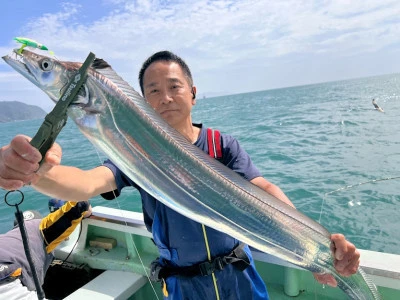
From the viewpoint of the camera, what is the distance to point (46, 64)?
1.33m

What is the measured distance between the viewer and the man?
8.91ft

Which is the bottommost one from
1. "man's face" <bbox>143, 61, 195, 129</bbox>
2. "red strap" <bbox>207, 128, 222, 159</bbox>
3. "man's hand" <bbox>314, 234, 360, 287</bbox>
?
"man's hand" <bbox>314, 234, 360, 287</bbox>

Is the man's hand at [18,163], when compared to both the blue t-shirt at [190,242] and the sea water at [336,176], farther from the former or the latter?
the blue t-shirt at [190,242]

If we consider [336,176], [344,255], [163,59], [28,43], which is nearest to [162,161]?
[28,43]

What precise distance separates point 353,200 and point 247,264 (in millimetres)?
6399

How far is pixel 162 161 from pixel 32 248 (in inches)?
98.1


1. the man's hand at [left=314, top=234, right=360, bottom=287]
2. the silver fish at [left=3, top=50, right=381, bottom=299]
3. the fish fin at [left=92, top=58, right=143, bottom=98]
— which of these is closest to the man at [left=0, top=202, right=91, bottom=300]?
the silver fish at [left=3, top=50, right=381, bottom=299]

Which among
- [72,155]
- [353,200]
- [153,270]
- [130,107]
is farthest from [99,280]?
[72,155]

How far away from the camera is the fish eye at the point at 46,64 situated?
133 centimetres

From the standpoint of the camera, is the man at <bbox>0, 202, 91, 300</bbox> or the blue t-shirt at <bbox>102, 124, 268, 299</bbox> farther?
the man at <bbox>0, 202, 91, 300</bbox>

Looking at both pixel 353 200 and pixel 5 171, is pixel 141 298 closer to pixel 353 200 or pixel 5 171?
pixel 5 171

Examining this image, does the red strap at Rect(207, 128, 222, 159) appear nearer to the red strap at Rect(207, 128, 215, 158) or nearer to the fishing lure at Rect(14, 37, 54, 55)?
the red strap at Rect(207, 128, 215, 158)

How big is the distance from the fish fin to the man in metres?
2.15

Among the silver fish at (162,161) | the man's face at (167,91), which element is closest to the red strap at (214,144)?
the man's face at (167,91)
